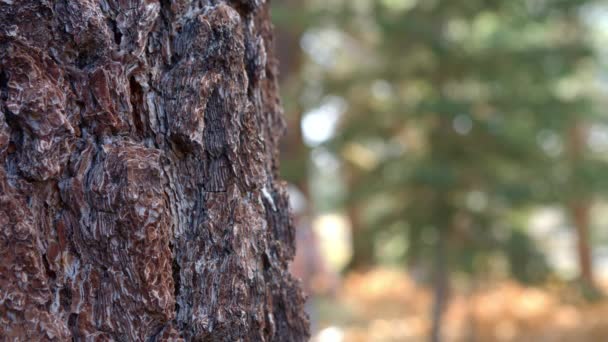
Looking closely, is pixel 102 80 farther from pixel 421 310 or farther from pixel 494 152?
pixel 421 310

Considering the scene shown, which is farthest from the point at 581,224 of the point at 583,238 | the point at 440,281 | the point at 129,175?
the point at 129,175

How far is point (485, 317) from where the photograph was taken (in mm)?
7453

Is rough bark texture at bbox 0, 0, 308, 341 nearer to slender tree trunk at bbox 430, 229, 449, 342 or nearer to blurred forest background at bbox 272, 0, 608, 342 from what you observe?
blurred forest background at bbox 272, 0, 608, 342

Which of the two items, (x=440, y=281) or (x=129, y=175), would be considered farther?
(x=440, y=281)

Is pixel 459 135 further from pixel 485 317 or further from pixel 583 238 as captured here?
pixel 583 238

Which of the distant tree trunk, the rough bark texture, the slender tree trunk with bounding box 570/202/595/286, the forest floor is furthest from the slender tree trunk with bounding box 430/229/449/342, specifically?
the rough bark texture

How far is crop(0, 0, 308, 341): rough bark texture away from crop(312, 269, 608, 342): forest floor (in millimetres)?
4785

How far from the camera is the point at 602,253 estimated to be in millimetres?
16328

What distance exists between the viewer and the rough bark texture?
1.08 metres

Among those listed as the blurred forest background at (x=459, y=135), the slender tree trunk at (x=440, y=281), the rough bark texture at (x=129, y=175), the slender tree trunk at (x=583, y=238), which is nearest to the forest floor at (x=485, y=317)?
the blurred forest background at (x=459, y=135)

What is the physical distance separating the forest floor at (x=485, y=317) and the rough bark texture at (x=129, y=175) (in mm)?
4785

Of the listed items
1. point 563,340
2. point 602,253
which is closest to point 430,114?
point 563,340

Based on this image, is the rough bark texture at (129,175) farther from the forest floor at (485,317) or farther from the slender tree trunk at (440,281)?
the forest floor at (485,317)

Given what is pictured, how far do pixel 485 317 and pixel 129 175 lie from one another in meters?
6.87
